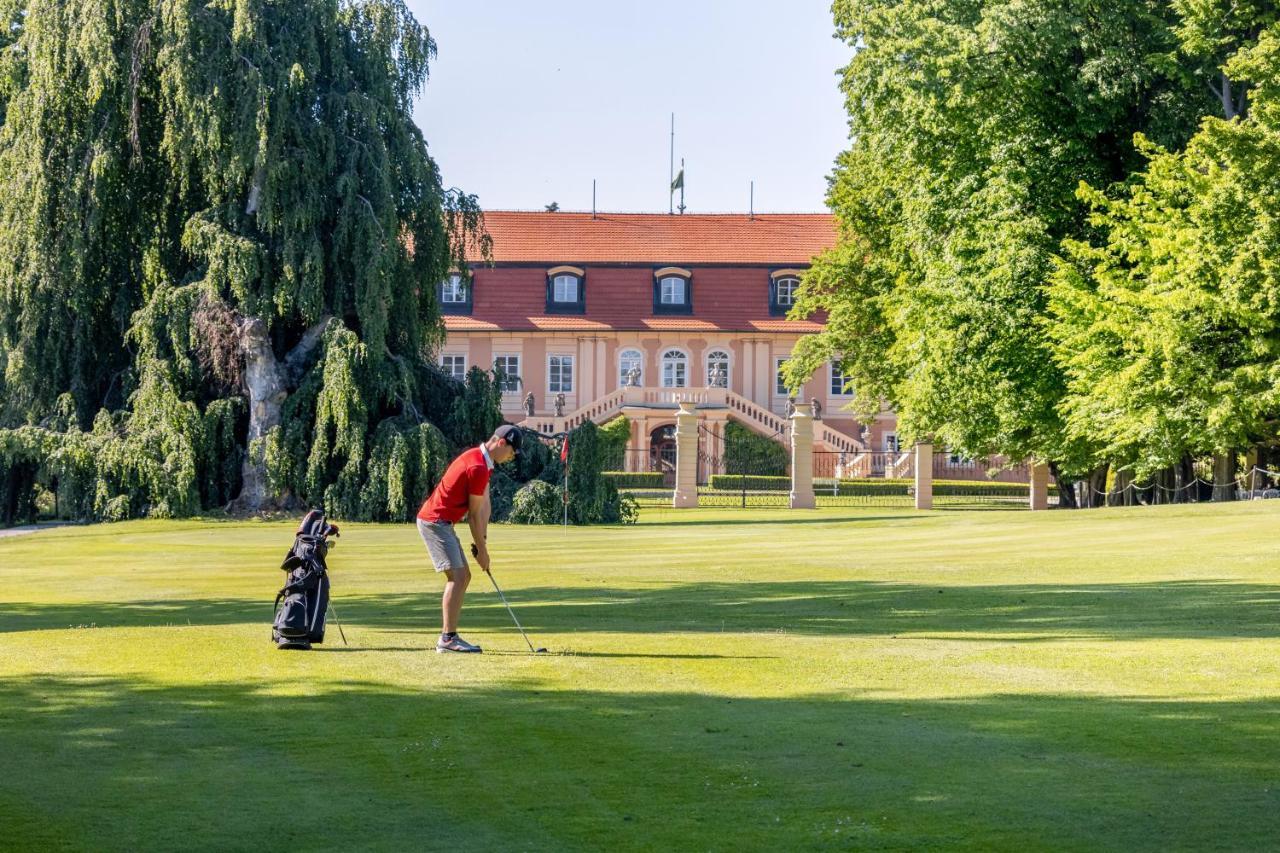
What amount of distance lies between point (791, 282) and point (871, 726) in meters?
69.3

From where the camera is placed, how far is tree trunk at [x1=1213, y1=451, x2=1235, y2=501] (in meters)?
39.5

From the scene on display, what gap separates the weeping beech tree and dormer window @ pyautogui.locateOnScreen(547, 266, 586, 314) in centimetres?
3908

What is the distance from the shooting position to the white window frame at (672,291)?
257 feet

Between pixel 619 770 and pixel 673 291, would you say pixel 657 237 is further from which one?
pixel 619 770

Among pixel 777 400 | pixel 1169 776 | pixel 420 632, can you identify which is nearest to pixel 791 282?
pixel 777 400

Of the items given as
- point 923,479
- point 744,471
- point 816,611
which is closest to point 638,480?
point 744,471

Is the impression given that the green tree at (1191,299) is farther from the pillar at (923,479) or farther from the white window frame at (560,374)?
the white window frame at (560,374)

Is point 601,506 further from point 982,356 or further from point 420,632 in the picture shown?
point 420,632

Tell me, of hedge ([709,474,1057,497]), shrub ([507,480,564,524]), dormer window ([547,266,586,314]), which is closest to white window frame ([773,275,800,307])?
dormer window ([547,266,586,314])

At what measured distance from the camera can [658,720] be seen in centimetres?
915

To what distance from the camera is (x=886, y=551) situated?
2570 cm

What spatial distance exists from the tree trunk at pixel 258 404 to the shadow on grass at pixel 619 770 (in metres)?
26.9

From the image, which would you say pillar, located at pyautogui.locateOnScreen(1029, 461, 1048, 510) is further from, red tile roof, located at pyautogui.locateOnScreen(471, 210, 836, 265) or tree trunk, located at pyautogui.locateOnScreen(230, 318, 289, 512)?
red tile roof, located at pyautogui.locateOnScreen(471, 210, 836, 265)

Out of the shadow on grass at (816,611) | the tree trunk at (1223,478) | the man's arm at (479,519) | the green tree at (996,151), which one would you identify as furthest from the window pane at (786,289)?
the man's arm at (479,519)
